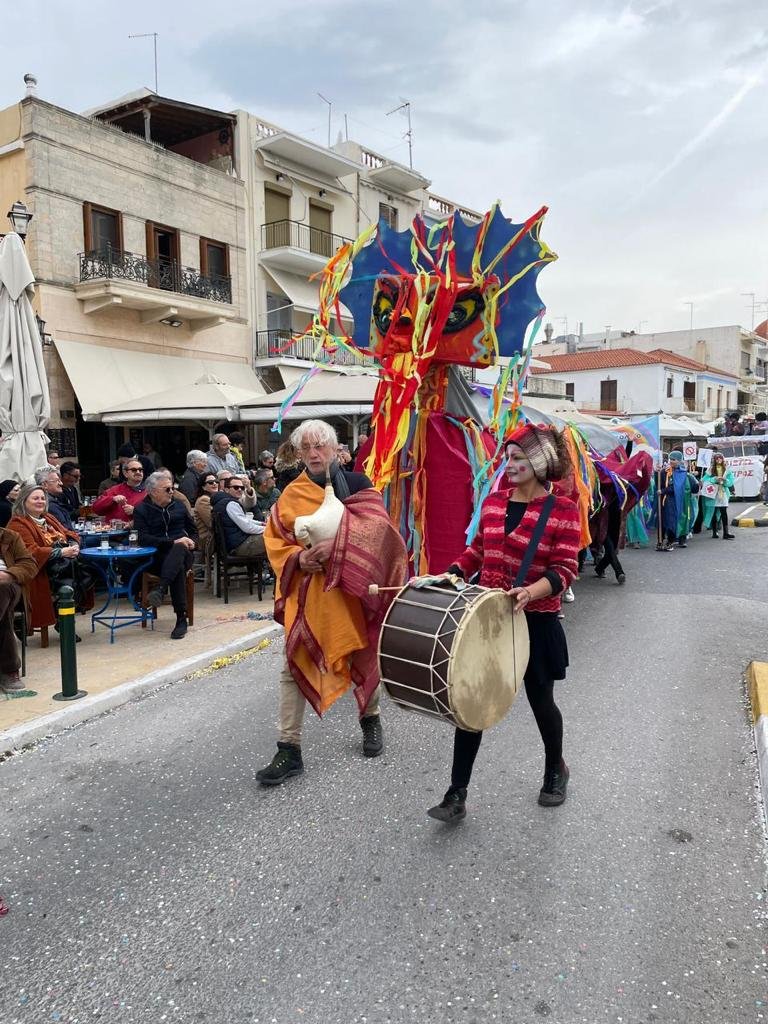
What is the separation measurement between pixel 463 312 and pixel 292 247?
1643 cm

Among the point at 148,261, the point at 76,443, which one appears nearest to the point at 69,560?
the point at 76,443

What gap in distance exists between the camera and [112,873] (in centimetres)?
312

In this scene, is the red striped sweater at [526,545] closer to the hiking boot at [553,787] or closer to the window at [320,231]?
the hiking boot at [553,787]

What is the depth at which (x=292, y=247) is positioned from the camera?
2061 centimetres

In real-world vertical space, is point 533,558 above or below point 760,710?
above

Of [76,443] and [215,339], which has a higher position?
[215,339]

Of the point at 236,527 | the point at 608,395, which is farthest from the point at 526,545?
the point at 608,395

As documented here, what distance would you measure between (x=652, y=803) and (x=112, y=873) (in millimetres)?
2476

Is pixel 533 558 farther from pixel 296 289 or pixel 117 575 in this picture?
pixel 296 289

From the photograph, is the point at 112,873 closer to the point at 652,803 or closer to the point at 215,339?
the point at 652,803

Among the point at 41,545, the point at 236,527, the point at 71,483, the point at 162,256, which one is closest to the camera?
the point at 41,545

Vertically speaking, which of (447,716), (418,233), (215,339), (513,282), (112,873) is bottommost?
(112,873)

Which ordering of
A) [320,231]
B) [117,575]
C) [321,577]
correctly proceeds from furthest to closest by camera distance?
[320,231] < [117,575] < [321,577]

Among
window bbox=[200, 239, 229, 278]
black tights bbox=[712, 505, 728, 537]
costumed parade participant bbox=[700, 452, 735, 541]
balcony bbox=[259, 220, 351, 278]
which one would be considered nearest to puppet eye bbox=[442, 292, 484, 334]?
costumed parade participant bbox=[700, 452, 735, 541]
